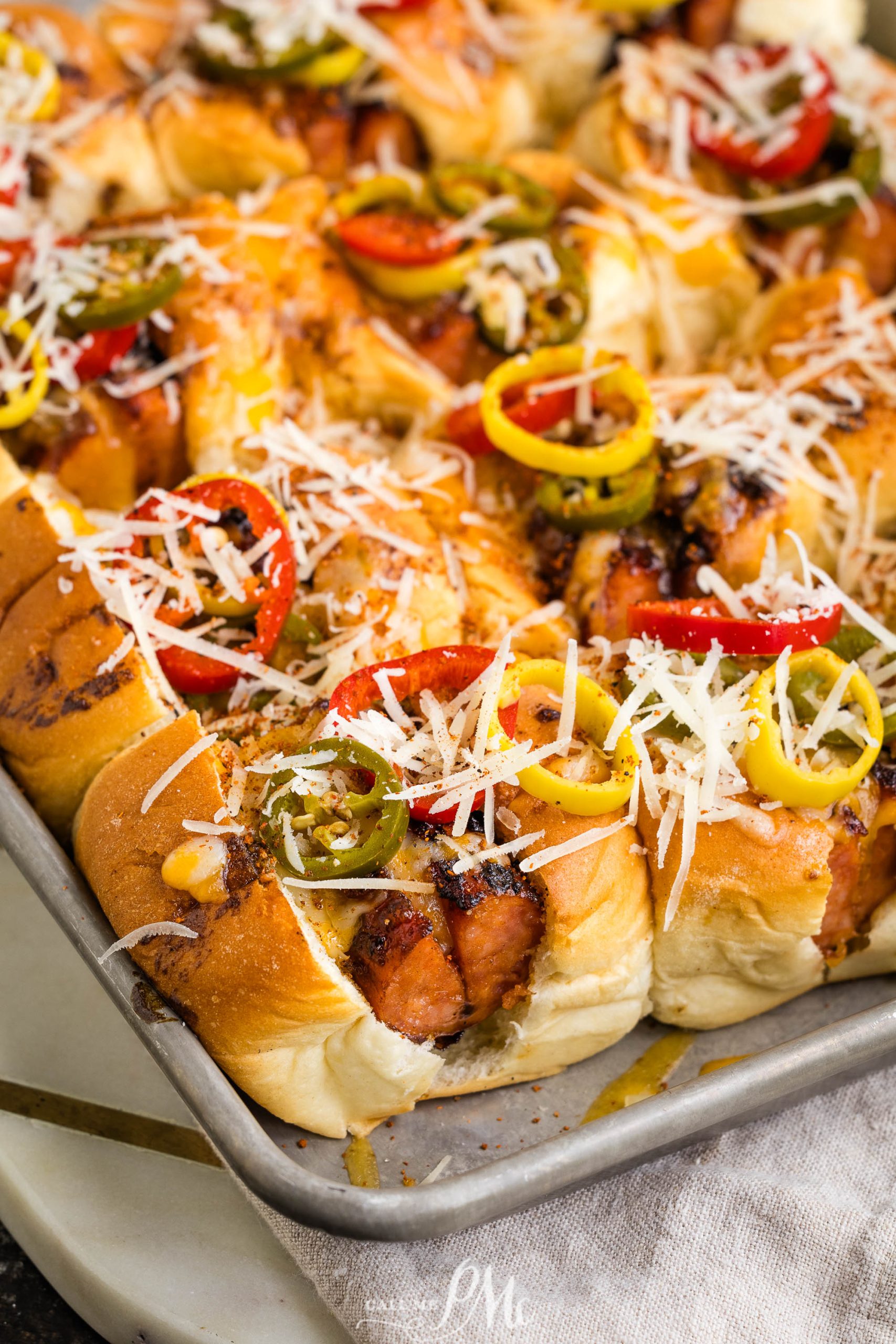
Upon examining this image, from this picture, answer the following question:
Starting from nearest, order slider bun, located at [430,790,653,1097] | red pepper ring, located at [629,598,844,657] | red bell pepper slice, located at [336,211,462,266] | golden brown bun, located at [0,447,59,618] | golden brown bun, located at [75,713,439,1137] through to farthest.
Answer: golden brown bun, located at [75,713,439,1137] < slider bun, located at [430,790,653,1097] < red pepper ring, located at [629,598,844,657] < golden brown bun, located at [0,447,59,618] < red bell pepper slice, located at [336,211,462,266]

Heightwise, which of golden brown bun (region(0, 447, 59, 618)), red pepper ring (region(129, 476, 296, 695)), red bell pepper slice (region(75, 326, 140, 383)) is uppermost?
red bell pepper slice (region(75, 326, 140, 383))

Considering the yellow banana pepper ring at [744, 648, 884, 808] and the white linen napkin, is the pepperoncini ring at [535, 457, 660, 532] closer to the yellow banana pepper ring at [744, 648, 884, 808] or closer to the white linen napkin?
the yellow banana pepper ring at [744, 648, 884, 808]

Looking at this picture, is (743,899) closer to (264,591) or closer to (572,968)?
(572,968)

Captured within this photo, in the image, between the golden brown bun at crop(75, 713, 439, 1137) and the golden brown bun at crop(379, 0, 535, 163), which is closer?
the golden brown bun at crop(75, 713, 439, 1137)

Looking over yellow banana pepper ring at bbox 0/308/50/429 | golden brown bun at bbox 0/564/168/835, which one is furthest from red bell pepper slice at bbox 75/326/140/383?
golden brown bun at bbox 0/564/168/835

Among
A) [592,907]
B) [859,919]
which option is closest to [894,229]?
[859,919]

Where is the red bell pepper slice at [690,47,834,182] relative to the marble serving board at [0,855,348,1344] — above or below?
above

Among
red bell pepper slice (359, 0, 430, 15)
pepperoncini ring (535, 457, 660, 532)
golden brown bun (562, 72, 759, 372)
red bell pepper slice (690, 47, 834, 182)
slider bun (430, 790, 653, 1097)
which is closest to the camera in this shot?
slider bun (430, 790, 653, 1097)
